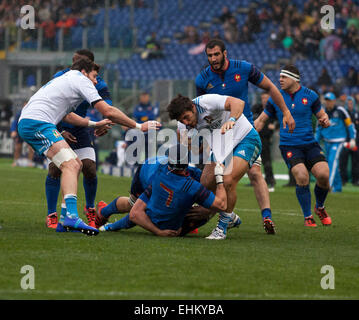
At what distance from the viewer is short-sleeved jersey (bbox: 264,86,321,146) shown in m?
11.4

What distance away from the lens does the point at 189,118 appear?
27.9 ft

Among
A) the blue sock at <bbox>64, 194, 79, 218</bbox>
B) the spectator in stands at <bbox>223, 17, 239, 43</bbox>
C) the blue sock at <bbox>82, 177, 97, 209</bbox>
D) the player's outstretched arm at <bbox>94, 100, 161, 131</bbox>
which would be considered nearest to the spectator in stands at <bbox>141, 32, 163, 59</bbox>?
the spectator in stands at <bbox>223, 17, 239, 43</bbox>

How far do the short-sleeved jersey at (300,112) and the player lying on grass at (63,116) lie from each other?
3.38m

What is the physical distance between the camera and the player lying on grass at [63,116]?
335 inches

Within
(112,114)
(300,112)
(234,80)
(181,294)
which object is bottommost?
(181,294)

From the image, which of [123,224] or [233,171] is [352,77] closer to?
[233,171]

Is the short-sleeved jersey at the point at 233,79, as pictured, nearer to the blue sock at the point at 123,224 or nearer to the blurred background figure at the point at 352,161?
the blue sock at the point at 123,224

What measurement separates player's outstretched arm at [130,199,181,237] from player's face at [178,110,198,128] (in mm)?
1038

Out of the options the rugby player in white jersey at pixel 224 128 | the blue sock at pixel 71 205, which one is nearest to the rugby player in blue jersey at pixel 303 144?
the rugby player in white jersey at pixel 224 128

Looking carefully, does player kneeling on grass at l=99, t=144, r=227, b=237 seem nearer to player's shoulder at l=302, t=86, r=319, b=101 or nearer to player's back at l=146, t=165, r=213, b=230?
player's back at l=146, t=165, r=213, b=230

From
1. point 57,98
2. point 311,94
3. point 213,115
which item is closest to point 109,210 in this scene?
point 57,98

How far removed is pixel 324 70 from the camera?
26562mm

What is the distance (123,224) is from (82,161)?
117cm

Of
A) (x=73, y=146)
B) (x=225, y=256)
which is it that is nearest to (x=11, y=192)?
(x=73, y=146)
